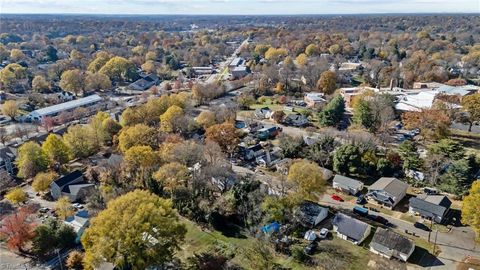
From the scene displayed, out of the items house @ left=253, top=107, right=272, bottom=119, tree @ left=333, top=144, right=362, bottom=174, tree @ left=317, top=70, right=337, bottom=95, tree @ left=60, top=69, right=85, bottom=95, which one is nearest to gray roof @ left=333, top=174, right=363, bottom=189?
tree @ left=333, top=144, right=362, bottom=174

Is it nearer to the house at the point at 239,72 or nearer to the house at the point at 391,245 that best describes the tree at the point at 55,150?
the house at the point at 391,245

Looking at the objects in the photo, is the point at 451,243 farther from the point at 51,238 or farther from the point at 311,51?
the point at 311,51

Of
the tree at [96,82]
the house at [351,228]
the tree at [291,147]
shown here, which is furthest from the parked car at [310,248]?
the tree at [96,82]

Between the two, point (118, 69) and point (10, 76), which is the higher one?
point (118, 69)

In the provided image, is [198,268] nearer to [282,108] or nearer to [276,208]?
[276,208]

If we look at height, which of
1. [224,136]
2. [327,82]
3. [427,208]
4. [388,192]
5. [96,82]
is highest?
[327,82]

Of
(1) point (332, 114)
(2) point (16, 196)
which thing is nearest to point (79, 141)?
(2) point (16, 196)

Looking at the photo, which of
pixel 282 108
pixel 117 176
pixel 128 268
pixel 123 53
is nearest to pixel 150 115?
pixel 117 176
